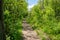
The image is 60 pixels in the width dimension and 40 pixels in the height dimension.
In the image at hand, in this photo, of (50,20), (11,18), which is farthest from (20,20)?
(11,18)

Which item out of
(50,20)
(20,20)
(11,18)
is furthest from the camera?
(50,20)

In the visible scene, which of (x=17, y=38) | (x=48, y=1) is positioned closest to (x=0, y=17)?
(x=17, y=38)

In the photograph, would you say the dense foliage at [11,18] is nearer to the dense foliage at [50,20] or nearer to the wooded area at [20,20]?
the wooded area at [20,20]

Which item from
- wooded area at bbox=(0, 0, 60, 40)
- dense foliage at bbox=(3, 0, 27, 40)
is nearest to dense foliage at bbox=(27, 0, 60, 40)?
wooded area at bbox=(0, 0, 60, 40)

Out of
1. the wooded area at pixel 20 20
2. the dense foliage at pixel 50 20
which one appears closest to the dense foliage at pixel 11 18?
the wooded area at pixel 20 20

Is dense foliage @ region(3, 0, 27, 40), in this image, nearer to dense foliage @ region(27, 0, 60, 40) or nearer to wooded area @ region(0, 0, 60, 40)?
wooded area @ region(0, 0, 60, 40)

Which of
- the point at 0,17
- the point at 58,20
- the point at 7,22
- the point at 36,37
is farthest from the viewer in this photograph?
the point at 58,20

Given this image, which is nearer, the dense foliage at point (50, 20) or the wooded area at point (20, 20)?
the wooded area at point (20, 20)

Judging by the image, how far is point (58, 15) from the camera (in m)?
24.2

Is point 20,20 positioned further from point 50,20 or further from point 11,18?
point 11,18

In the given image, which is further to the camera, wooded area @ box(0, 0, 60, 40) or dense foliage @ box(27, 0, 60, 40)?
dense foliage @ box(27, 0, 60, 40)

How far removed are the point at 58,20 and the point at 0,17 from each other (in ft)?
65.7

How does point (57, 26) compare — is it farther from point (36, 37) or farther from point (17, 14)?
point (17, 14)

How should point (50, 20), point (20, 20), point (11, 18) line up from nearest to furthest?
point (11, 18)
point (20, 20)
point (50, 20)
